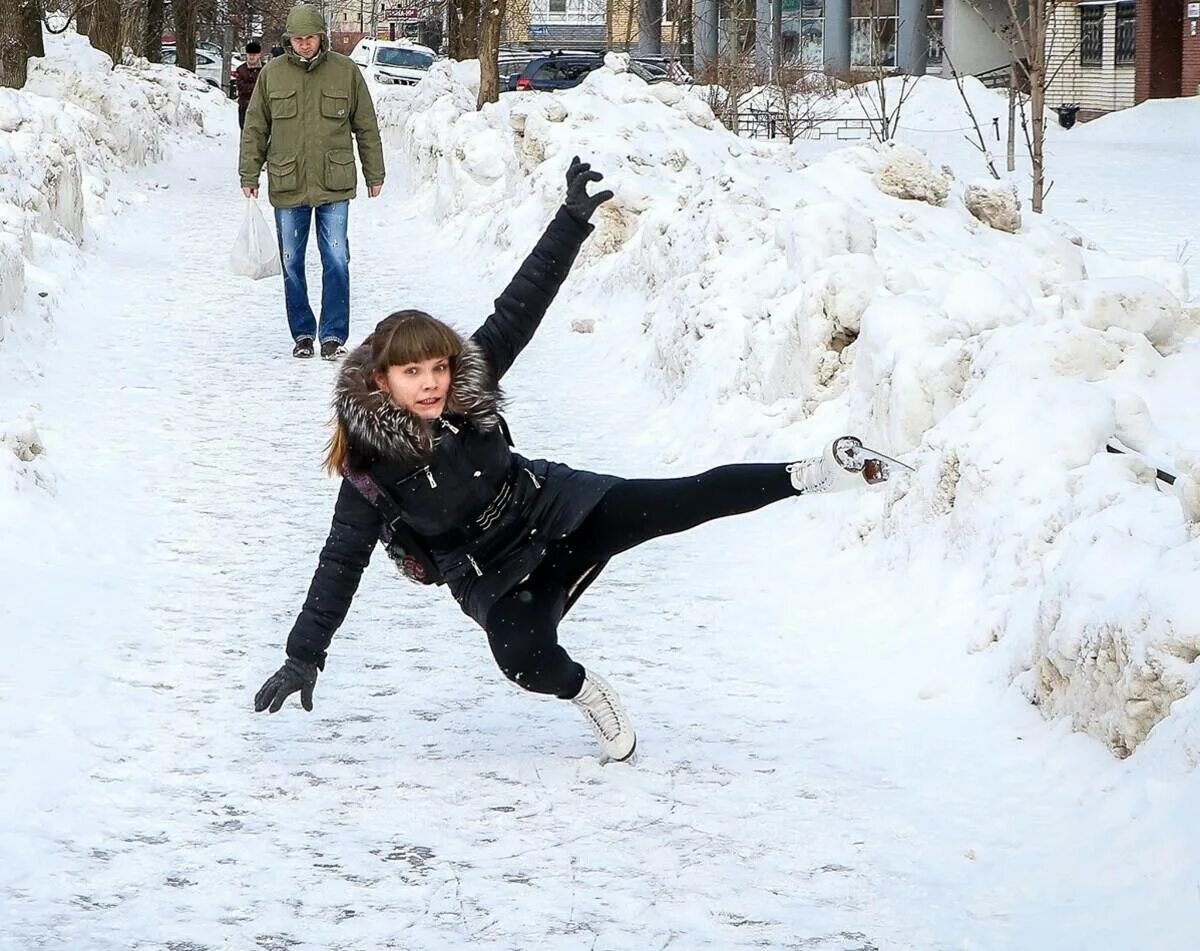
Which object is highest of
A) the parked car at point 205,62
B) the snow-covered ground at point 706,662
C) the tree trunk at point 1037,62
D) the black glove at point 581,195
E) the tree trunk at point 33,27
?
the parked car at point 205,62

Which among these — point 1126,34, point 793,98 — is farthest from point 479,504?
point 1126,34

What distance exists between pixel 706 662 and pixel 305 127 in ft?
17.4

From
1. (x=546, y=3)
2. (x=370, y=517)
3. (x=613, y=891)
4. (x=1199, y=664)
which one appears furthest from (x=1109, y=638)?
(x=546, y=3)

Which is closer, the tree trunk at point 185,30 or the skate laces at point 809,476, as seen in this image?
the skate laces at point 809,476

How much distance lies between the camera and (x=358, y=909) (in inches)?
124

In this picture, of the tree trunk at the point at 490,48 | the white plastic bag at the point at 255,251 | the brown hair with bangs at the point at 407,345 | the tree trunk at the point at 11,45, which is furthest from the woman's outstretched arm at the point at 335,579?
the tree trunk at the point at 490,48

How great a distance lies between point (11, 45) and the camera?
58.1ft

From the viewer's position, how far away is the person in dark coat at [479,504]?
3.69m

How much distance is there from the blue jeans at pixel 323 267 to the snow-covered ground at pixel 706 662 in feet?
1.35

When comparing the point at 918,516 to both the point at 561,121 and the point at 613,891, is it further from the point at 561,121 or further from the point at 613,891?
the point at 561,121

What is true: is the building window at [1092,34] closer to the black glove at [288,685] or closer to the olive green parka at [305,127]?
the olive green parka at [305,127]

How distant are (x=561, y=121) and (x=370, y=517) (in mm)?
10365

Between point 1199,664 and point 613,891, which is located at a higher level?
point 1199,664

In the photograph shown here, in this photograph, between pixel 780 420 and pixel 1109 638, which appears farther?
pixel 780 420
